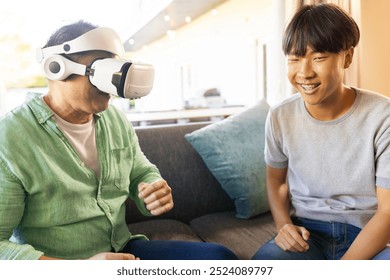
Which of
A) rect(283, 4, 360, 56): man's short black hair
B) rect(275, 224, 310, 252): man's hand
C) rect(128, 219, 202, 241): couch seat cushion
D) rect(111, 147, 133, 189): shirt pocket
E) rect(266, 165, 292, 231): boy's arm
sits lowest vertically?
rect(128, 219, 202, 241): couch seat cushion

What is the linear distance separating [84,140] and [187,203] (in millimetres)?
504

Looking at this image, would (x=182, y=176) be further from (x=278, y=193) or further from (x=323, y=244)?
(x=323, y=244)

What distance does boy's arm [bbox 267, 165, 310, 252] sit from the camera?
36.5 inches

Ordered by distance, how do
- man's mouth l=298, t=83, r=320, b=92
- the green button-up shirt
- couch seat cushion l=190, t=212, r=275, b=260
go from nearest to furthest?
the green button-up shirt
man's mouth l=298, t=83, r=320, b=92
couch seat cushion l=190, t=212, r=275, b=260

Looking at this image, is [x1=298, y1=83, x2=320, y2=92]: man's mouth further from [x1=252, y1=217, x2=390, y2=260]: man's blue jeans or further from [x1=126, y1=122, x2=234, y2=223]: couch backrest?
[x1=126, y1=122, x2=234, y2=223]: couch backrest

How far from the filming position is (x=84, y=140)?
90cm

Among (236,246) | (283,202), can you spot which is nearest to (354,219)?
(283,202)

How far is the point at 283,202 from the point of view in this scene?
3.36 ft

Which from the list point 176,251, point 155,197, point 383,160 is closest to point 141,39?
point 155,197

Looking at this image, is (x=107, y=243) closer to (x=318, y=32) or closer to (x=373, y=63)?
(x=318, y=32)

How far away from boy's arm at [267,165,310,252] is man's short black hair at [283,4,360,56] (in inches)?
12.4

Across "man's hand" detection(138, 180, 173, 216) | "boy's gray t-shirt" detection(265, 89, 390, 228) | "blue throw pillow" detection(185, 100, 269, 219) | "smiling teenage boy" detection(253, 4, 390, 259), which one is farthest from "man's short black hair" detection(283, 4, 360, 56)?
"blue throw pillow" detection(185, 100, 269, 219)
